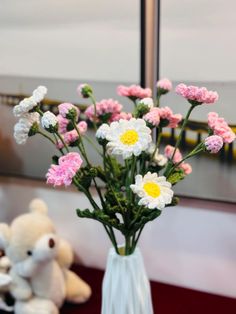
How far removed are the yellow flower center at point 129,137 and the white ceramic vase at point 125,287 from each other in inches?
10.5

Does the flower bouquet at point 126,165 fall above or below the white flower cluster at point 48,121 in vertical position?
below

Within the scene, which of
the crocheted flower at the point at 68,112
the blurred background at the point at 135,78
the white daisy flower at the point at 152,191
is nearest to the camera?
the white daisy flower at the point at 152,191

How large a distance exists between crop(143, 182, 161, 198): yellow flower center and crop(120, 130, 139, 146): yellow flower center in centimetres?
7

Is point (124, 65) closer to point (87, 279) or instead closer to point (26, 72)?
point (26, 72)

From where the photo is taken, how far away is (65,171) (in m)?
0.70

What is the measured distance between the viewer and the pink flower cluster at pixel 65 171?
0.69 m

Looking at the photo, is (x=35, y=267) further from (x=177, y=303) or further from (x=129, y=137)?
(x=129, y=137)

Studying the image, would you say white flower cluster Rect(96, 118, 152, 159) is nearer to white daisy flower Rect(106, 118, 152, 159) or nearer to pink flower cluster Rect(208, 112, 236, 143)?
white daisy flower Rect(106, 118, 152, 159)

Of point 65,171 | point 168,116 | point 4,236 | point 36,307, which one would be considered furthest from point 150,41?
point 36,307

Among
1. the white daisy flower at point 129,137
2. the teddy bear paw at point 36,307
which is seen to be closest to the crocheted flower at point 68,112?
the white daisy flower at point 129,137

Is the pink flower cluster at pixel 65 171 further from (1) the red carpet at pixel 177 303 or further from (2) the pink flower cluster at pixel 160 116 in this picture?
(1) the red carpet at pixel 177 303

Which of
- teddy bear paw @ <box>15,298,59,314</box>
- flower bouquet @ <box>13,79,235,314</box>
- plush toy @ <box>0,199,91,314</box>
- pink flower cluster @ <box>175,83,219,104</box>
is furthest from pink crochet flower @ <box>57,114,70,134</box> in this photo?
teddy bear paw @ <box>15,298,59,314</box>

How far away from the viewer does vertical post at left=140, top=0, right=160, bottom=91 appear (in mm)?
1018

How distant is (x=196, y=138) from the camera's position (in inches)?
40.8
